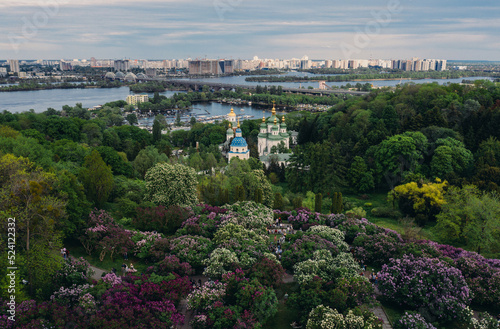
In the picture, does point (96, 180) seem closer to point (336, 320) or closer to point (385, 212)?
point (336, 320)

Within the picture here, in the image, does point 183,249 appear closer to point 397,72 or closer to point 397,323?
point 397,323

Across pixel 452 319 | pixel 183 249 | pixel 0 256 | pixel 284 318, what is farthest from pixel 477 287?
pixel 0 256

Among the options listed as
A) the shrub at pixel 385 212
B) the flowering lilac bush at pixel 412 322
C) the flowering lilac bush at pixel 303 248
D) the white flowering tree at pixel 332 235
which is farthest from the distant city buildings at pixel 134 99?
the flowering lilac bush at pixel 412 322

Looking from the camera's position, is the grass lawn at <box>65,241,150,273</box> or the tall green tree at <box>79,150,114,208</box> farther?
the tall green tree at <box>79,150,114,208</box>

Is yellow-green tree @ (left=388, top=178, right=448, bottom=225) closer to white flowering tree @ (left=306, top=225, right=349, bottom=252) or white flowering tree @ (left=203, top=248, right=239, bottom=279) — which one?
white flowering tree @ (left=306, top=225, right=349, bottom=252)

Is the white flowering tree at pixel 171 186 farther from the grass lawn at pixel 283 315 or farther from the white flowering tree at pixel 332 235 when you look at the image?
the grass lawn at pixel 283 315

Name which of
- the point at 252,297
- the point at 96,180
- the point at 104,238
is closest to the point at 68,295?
the point at 104,238

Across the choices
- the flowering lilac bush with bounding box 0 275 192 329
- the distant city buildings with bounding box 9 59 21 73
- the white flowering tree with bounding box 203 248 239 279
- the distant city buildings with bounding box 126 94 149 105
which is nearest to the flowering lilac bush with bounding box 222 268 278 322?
the white flowering tree with bounding box 203 248 239 279
